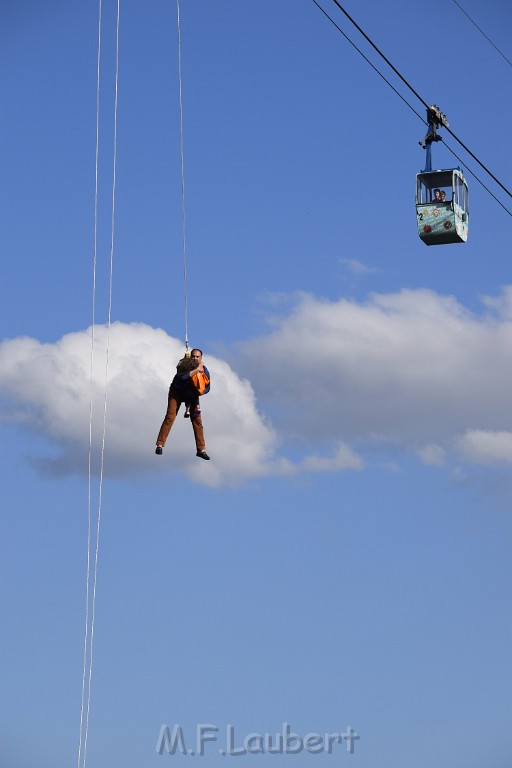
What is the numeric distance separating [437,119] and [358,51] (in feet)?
18.4

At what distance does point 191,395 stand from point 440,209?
7335 millimetres

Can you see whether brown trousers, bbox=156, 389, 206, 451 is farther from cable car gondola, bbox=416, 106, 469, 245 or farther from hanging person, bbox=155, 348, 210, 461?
cable car gondola, bbox=416, 106, 469, 245

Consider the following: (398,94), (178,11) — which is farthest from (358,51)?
(178,11)

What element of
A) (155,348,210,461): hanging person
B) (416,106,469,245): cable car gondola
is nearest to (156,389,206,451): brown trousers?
(155,348,210,461): hanging person

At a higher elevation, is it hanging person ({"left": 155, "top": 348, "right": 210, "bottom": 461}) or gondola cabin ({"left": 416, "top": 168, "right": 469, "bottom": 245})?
gondola cabin ({"left": 416, "top": 168, "right": 469, "bottom": 245})

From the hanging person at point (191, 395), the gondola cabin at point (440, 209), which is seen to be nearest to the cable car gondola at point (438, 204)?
the gondola cabin at point (440, 209)

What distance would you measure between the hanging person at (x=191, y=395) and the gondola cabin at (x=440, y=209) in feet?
21.7

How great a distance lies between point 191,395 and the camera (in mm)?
25250

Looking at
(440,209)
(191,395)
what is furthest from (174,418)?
(440,209)

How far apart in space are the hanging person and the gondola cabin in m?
6.61

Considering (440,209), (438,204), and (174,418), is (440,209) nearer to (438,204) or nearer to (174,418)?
(438,204)

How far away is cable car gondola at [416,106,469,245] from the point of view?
96.1 feet

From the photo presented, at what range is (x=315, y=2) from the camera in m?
22.5

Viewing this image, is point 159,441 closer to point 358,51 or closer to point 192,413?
point 192,413
